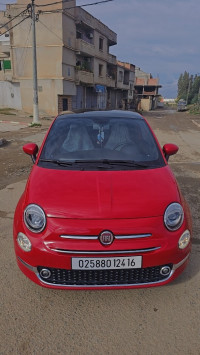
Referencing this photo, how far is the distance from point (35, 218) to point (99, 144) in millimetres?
1268

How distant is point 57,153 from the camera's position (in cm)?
288

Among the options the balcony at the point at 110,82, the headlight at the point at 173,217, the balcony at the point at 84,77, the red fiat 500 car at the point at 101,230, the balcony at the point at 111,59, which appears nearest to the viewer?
the red fiat 500 car at the point at 101,230

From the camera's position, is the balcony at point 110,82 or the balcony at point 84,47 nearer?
the balcony at point 84,47

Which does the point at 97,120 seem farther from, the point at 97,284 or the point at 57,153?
the point at 97,284

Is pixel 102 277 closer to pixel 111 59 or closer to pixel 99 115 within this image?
pixel 99 115

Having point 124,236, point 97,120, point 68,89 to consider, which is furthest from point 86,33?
point 124,236

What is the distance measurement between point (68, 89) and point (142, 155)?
24007 millimetres

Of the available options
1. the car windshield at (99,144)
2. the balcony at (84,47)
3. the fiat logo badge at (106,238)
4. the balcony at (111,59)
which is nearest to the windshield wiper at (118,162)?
the car windshield at (99,144)

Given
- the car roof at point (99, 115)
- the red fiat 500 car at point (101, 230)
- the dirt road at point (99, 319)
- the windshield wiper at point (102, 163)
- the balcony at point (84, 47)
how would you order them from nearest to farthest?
1. the dirt road at point (99, 319)
2. the red fiat 500 car at point (101, 230)
3. the windshield wiper at point (102, 163)
4. the car roof at point (99, 115)
5. the balcony at point (84, 47)

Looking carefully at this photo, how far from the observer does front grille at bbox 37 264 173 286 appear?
202 cm

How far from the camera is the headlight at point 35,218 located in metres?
2.05

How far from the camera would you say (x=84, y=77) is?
27.5 meters

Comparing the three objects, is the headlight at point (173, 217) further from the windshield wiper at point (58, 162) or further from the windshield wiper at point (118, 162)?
the windshield wiper at point (58, 162)

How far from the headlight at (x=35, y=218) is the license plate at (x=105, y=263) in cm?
38
